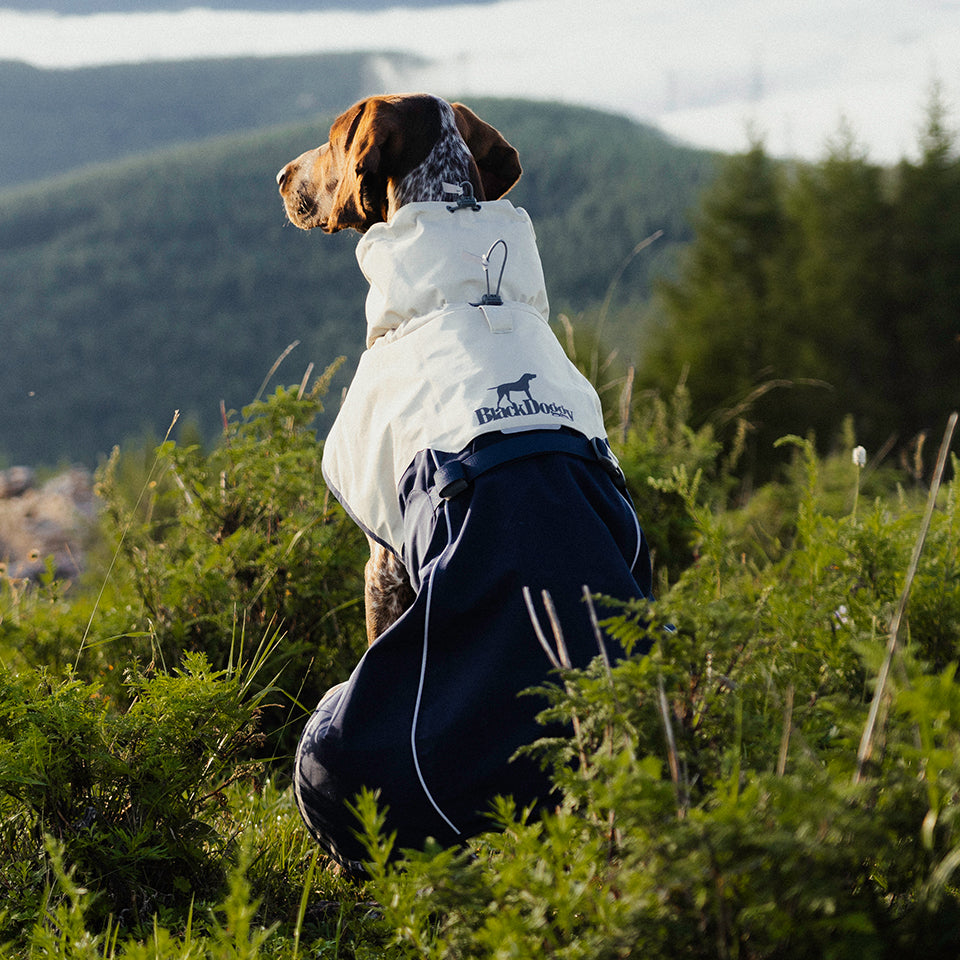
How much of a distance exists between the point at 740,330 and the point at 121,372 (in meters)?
76.0

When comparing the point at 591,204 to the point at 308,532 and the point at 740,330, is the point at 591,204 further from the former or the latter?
the point at 308,532

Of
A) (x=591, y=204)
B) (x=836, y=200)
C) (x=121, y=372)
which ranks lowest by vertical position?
(x=121, y=372)

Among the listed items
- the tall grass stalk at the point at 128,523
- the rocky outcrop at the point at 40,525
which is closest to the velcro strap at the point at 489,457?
the tall grass stalk at the point at 128,523

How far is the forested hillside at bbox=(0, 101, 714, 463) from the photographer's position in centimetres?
8000

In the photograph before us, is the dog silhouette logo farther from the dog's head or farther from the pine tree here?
the pine tree

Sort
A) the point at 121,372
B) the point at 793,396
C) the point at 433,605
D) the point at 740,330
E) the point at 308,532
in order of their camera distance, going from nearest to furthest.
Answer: the point at 433,605 < the point at 308,532 < the point at 793,396 < the point at 740,330 < the point at 121,372

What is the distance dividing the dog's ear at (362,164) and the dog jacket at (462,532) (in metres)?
0.36

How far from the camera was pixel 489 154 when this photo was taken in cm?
286

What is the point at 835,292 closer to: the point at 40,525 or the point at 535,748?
the point at 40,525

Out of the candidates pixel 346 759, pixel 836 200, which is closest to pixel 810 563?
pixel 346 759

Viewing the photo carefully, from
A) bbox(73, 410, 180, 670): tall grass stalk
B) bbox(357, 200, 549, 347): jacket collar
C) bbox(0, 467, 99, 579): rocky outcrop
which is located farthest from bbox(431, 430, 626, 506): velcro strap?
bbox(0, 467, 99, 579): rocky outcrop

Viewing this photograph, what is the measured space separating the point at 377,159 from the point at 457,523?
1194 mm

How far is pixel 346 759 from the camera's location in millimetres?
1830

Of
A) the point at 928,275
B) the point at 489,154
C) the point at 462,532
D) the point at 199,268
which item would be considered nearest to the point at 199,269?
the point at 199,268
